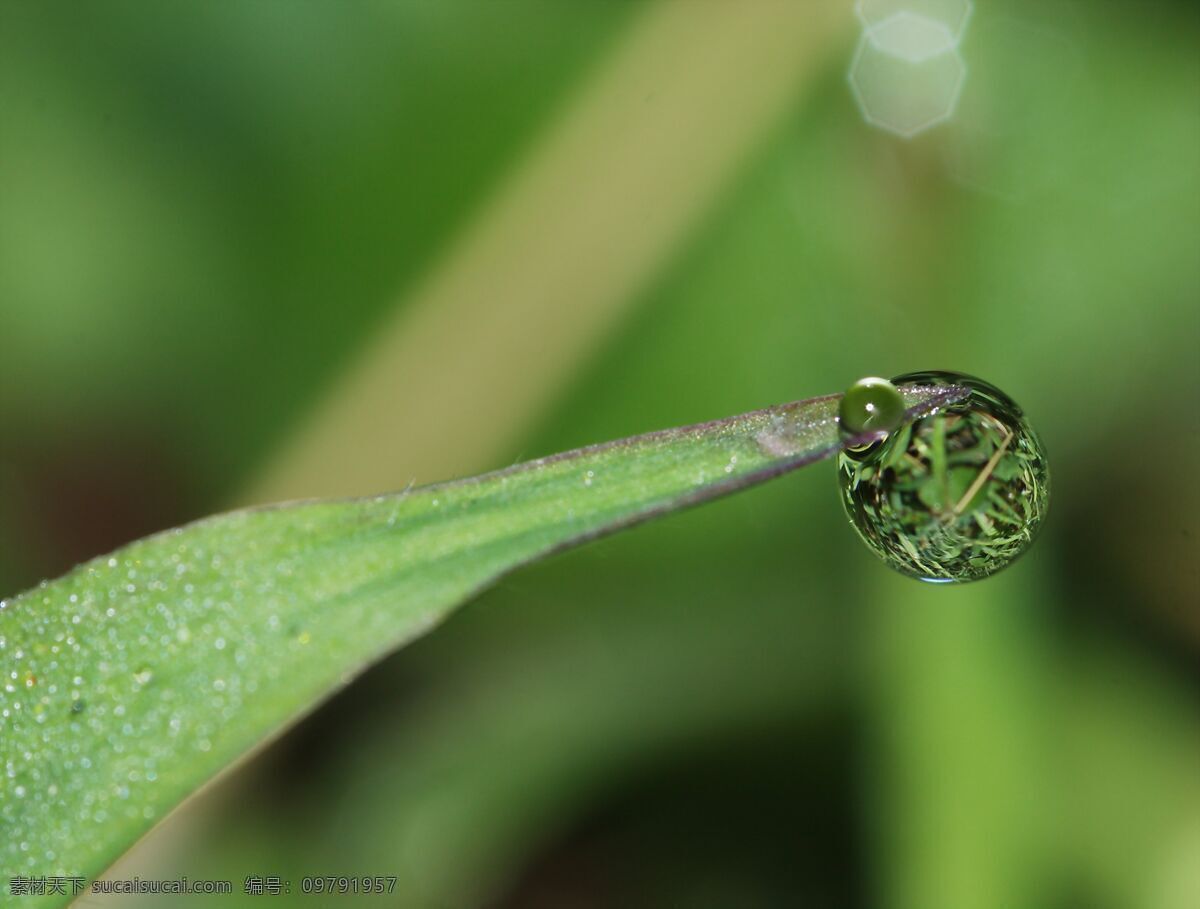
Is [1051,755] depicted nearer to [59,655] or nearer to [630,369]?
[630,369]

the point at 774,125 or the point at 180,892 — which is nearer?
the point at 180,892

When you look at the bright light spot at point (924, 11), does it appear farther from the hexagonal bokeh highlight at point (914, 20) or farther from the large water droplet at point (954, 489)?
the large water droplet at point (954, 489)

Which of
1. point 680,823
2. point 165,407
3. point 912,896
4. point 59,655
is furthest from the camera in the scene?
point 165,407

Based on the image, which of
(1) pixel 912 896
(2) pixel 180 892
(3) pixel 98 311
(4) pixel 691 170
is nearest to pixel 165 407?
(3) pixel 98 311

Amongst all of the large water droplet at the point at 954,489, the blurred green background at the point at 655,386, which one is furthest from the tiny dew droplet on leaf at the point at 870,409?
the blurred green background at the point at 655,386

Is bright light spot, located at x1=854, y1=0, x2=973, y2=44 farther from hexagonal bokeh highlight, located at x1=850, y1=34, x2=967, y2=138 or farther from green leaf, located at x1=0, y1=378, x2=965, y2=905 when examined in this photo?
green leaf, located at x1=0, y1=378, x2=965, y2=905

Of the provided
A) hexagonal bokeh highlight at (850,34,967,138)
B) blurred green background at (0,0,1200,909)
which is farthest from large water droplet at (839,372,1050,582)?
hexagonal bokeh highlight at (850,34,967,138)

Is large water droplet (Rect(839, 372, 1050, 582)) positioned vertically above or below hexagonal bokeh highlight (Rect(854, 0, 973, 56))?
below
